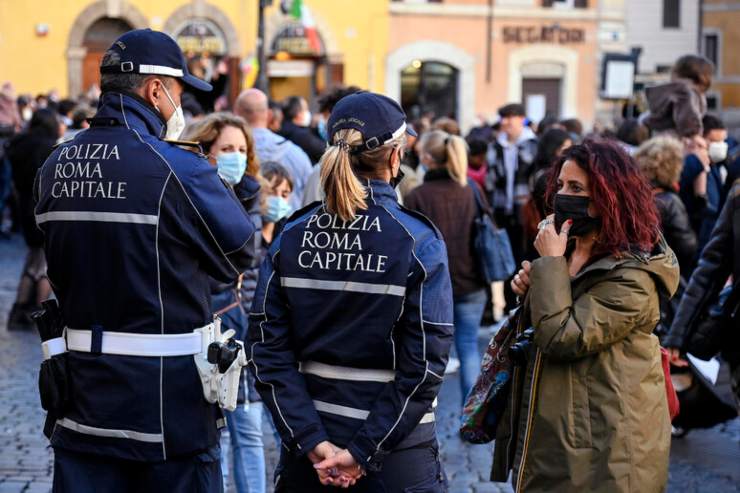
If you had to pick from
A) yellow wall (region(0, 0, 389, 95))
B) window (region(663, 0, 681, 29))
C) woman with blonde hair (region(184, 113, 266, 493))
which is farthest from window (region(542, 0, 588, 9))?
woman with blonde hair (region(184, 113, 266, 493))

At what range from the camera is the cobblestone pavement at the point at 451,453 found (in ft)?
21.2

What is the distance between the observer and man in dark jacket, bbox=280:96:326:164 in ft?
35.3

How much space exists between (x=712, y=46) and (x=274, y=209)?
40.9m

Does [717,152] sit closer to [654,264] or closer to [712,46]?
[654,264]

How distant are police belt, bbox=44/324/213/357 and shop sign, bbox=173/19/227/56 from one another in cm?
2714

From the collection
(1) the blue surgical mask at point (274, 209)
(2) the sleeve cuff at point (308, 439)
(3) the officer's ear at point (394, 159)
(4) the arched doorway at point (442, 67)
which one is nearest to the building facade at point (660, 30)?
(4) the arched doorway at point (442, 67)

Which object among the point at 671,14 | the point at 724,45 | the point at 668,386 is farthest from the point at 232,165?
the point at 724,45

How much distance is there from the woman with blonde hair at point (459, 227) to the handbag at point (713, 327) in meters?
2.41

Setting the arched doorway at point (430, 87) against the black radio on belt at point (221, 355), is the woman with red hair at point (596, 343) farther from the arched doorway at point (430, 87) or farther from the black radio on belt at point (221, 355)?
the arched doorway at point (430, 87)

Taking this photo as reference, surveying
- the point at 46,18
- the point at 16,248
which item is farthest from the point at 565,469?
the point at 46,18

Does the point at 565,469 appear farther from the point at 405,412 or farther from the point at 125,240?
the point at 125,240

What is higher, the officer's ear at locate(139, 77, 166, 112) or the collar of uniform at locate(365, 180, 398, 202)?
the officer's ear at locate(139, 77, 166, 112)

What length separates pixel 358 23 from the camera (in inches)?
1245

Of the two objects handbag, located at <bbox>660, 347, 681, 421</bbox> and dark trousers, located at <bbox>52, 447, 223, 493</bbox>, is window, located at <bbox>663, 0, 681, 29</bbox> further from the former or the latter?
dark trousers, located at <bbox>52, 447, 223, 493</bbox>
